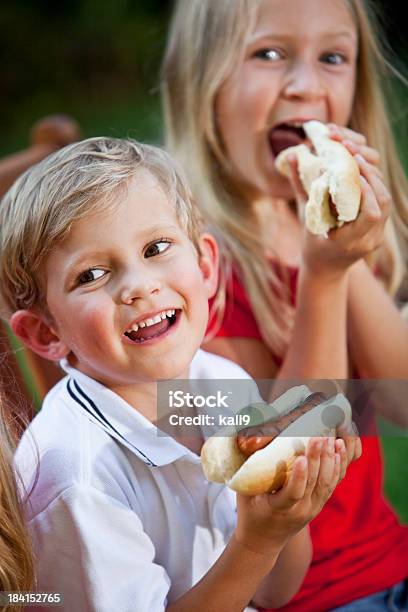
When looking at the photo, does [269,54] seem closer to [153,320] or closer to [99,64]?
[153,320]

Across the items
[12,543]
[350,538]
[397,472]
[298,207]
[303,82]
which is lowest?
[397,472]

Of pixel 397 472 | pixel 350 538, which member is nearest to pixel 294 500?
pixel 350 538

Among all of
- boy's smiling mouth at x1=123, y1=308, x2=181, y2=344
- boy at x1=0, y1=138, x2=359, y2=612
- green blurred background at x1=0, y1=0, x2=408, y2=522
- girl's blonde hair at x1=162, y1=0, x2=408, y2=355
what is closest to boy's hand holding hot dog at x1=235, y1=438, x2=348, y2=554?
boy at x1=0, y1=138, x2=359, y2=612

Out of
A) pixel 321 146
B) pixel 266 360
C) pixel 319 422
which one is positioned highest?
pixel 321 146

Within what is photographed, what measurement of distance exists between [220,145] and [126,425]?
1.19ft

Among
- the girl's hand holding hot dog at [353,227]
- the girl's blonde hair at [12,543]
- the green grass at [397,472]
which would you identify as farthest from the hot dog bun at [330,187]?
the green grass at [397,472]

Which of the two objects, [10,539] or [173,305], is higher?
[173,305]

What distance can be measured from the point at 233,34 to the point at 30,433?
15.9 inches

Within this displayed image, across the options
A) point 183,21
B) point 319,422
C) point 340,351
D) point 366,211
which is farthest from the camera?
point 183,21

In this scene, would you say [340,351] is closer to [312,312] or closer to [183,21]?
[312,312]

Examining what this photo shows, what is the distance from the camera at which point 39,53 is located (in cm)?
149

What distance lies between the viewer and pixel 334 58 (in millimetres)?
794

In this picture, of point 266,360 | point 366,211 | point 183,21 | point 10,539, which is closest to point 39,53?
point 183,21

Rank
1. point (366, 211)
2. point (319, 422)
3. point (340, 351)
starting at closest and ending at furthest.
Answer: point (319, 422) → point (366, 211) → point (340, 351)
